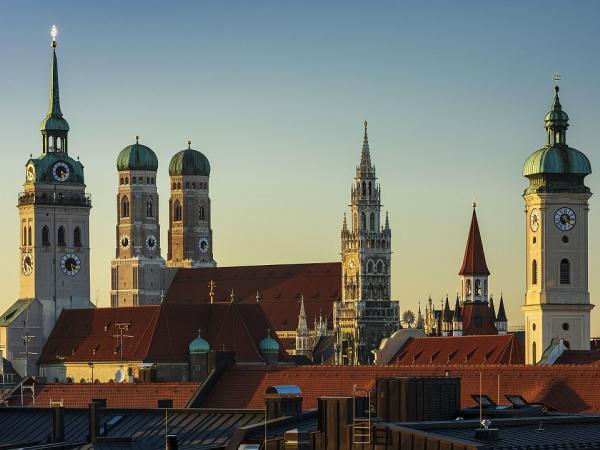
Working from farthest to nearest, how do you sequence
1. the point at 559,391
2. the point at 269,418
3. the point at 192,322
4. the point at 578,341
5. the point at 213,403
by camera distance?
1. the point at 192,322
2. the point at 578,341
3. the point at 213,403
4. the point at 559,391
5. the point at 269,418

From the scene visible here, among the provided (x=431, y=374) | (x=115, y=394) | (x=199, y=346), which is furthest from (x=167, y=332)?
(x=431, y=374)

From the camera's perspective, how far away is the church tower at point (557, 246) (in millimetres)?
154750

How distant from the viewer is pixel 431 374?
4112 inches

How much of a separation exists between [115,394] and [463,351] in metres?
68.6

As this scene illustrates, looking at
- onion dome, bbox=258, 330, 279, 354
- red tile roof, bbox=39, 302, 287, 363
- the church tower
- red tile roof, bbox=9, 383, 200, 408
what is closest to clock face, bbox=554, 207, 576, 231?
the church tower

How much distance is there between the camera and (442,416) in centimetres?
5981

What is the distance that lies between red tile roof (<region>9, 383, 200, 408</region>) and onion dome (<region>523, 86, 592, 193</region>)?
4480 cm

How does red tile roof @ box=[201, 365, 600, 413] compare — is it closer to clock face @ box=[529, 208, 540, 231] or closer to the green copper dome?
clock face @ box=[529, 208, 540, 231]

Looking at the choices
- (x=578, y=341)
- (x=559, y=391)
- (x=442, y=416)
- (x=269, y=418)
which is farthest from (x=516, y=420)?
(x=578, y=341)

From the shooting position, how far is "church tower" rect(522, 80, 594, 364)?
508 feet

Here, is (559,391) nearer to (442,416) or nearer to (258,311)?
(442,416)

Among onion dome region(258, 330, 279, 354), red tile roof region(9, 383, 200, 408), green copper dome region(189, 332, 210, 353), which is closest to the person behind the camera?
red tile roof region(9, 383, 200, 408)

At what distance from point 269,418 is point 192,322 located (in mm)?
111670

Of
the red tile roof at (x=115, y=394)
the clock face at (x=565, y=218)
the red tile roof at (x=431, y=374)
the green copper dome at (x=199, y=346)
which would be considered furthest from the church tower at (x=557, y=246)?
the red tile roof at (x=431, y=374)
